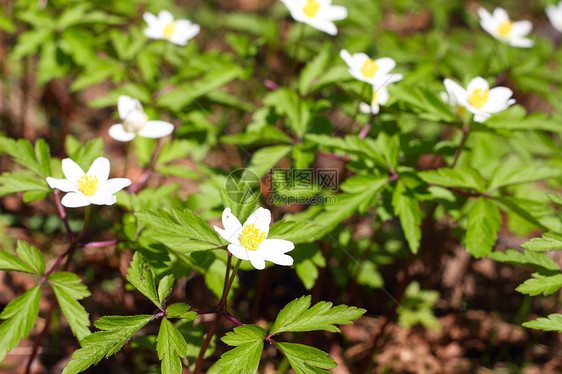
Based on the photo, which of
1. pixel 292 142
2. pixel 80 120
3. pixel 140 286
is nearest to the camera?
pixel 140 286

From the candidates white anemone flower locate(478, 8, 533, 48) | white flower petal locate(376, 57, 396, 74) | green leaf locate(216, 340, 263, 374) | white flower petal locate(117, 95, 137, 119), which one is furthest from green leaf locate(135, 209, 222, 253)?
white anemone flower locate(478, 8, 533, 48)

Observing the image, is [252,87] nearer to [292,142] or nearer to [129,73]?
[129,73]

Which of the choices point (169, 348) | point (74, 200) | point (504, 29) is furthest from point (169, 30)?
point (504, 29)

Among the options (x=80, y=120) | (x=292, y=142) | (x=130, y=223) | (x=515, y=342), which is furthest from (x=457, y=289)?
(x=80, y=120)

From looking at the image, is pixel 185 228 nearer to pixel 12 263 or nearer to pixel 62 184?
pixel 62 184

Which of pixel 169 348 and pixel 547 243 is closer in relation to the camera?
pixel 169 348

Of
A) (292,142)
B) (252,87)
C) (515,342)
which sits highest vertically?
(292,142)

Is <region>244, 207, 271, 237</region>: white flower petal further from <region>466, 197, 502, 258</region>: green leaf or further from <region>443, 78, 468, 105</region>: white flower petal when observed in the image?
<region>443, 78, 468, 105</region>: white flower petal
